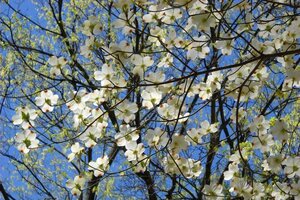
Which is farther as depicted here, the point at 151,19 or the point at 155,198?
the point at 155,198

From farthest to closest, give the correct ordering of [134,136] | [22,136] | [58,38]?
1. [58,38]
2. [134,136]
3. [22,136]

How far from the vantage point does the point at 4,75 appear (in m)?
7.07

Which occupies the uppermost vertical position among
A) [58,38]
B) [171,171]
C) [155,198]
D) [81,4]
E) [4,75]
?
[81,4]

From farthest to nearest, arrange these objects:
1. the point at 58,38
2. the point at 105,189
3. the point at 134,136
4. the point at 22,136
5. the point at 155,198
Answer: the point at 58,38
the point at 105,189
the point at 155,198
the point at 134,136
the point at 22,136

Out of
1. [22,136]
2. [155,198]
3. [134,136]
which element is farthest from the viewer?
[155,198]

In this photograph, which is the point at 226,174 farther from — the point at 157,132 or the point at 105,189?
the point at 105,189

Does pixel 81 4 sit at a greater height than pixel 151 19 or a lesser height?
greater

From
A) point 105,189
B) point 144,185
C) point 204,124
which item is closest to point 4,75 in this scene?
point 105,189

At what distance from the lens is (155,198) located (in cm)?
580

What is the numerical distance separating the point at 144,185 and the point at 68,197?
4.44 ft

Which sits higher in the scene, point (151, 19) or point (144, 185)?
point (144, 185)

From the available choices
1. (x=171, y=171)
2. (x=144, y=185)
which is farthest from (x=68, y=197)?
(x=171, y=171)

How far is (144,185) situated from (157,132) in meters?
3.55

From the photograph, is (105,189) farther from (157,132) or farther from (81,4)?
(157,132)
